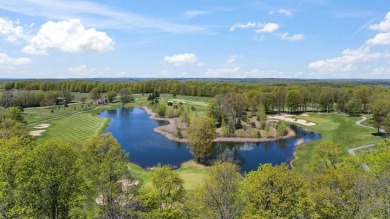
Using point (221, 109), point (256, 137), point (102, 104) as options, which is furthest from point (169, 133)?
point (102, 104)

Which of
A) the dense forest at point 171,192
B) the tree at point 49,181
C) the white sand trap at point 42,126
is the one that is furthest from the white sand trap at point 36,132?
the tree at point 49,181

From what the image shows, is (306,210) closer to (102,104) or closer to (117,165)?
(117,165)

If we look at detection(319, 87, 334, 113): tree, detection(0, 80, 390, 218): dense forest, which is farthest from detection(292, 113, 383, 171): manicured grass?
detection(0, 80, 390, 218): dense forest

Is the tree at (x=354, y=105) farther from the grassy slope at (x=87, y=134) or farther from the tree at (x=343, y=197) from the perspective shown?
the tree at (x=343, y=197)

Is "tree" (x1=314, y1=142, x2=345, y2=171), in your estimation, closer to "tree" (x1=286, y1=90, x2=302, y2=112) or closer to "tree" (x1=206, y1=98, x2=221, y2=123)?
"tree" (x1=206, y1=98, x2=221, y2=123)

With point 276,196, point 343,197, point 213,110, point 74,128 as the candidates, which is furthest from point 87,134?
point 343,197

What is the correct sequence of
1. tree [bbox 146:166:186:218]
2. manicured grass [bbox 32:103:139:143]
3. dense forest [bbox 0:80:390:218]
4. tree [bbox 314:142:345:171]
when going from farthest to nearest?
manicured grass [bbox 32:103:139:143]
tree [bbox 314:142:345:171]
tree [bbox 146:166:186:218]
dense forest [bbox 0:80:390:218]
